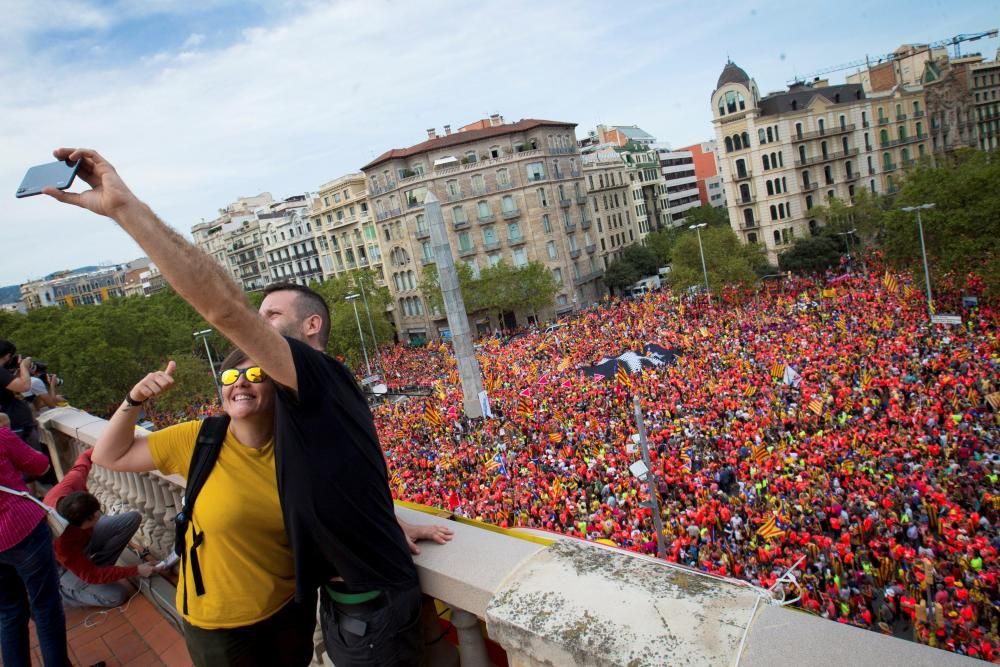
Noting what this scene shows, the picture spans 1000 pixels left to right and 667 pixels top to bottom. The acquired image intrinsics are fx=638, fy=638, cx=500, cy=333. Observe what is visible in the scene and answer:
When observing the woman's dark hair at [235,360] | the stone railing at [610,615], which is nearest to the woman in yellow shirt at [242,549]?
the woman's dark hair at [235,360]

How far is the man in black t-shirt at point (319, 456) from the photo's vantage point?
1.64 meters

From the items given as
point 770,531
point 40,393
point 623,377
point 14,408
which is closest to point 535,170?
point 623,377

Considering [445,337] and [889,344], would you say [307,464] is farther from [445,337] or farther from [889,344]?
[445,337]

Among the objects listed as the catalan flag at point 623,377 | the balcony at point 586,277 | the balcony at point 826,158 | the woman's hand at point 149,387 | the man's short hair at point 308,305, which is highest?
the balcony at point 826,158

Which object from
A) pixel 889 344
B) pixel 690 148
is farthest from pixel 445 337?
pixel 690 148

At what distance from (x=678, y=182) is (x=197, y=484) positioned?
95.4 metres

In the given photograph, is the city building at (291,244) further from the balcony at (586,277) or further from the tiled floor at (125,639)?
the tiled floor at (125,639)

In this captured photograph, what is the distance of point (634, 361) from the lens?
76.3ft

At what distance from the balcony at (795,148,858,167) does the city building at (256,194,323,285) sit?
45997 millimetres

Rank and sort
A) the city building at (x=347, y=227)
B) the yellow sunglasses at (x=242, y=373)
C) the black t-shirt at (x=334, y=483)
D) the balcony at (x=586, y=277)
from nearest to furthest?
the black t-shirt at (x=334, y=483), the yellow sunglasses at (x=242, y=373), the balcony at (x=586, y=277), the city building at (x=347, y=227)

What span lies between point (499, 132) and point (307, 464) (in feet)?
169

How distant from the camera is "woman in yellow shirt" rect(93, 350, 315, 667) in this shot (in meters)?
2.37

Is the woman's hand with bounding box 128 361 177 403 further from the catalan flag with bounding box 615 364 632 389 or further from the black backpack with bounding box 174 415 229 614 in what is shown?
the catalan flag with bounding box 615 364 632 389

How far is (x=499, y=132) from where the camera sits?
5088cm
